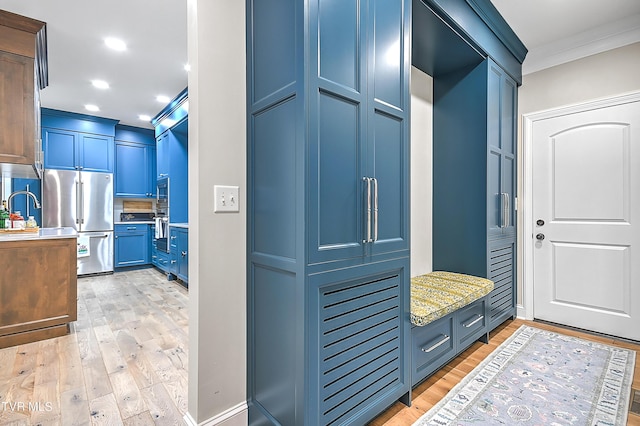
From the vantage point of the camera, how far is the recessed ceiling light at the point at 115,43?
304 cm

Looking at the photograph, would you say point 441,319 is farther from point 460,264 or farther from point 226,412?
point 226,412

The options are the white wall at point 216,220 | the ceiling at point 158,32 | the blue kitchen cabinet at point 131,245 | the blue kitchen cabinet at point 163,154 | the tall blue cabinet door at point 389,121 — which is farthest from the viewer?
the blue kitchen cabinet at point 131,245

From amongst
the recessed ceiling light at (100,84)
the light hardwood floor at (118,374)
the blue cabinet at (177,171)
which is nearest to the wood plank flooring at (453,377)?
the light hardwood floor at (118,374)

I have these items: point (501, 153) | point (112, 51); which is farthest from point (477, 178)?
point (112, 51)

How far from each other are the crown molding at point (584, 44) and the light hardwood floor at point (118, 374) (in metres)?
2.59

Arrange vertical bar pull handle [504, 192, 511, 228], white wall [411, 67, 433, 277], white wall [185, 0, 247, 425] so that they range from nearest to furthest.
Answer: white wall [185, 0, 247, 425]
white wall [411, 67, 433, 277]
vertical bar pull handle [504, 192, 511, 228]

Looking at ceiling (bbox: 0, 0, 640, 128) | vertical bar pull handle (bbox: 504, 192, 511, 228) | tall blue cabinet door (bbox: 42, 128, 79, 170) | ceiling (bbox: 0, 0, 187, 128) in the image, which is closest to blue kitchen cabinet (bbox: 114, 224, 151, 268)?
tall blue cabinet door (bbox: 42, 128, 79, 170)

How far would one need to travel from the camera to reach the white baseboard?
1462mm

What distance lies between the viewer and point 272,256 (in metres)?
1.44

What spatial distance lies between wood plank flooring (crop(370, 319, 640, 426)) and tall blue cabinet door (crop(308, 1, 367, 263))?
975mm

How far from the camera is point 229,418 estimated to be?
153 cm

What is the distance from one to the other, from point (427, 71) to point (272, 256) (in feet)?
7.83

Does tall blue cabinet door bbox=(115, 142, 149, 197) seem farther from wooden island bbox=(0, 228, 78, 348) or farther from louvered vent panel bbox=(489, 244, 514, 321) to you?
louvered vent panel bbox=(489, 244, 514, 321)

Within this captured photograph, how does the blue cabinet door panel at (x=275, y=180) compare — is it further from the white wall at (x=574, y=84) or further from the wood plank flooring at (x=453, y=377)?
the white wall at (x=574, y=84)
